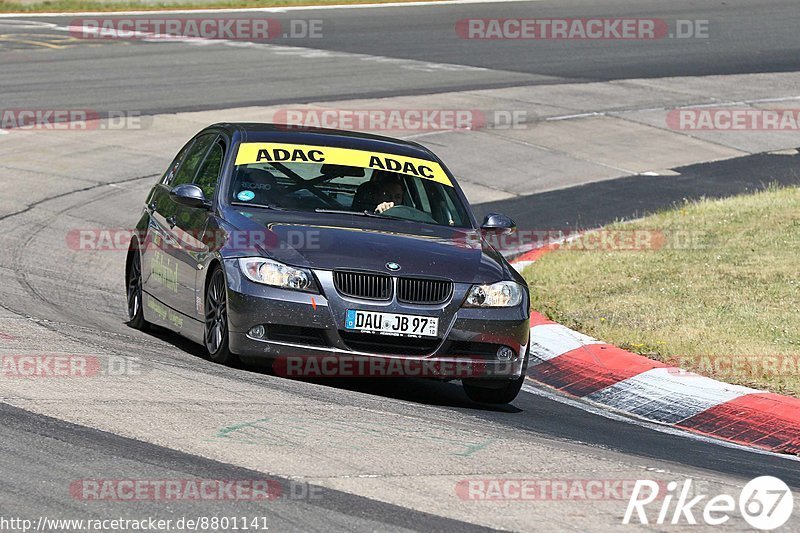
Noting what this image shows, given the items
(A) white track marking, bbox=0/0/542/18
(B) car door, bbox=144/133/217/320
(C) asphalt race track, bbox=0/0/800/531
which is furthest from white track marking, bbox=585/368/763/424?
(A) white track marking, bbox=0/0/542/18

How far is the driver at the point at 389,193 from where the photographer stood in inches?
Result: 386

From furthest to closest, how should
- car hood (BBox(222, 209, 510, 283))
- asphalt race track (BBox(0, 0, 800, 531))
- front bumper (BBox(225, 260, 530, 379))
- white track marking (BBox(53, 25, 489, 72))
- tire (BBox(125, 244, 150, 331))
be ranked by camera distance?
white track marking (BBox(53, 25, 489, 72)) → tire (BBox(125, 244, 150, 331)) → car hood (BBox(222, 209, 510, 283)) → front bumper (BBox(225, 260, 530, 379)) → asphalt race track (BBox(0, 0, 800, 531))

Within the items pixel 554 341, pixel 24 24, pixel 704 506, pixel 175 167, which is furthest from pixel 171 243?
pixel 24 24

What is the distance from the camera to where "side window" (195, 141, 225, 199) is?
9.98m

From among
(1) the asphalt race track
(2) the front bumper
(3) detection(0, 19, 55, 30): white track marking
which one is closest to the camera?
(1) the asphalt race track

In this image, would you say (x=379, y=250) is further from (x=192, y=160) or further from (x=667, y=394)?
(x=192, y=160)

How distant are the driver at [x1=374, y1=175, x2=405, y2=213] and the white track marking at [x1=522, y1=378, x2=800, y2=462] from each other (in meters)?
1.50

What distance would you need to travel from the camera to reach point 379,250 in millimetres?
8781

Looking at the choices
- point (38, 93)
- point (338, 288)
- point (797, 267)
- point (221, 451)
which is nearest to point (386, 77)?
point (38, 93)

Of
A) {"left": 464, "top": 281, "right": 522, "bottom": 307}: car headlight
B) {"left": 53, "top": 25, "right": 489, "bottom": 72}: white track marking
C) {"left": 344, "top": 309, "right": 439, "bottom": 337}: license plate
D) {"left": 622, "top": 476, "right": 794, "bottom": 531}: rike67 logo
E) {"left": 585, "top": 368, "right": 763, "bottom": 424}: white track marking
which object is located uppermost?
{"left": 464, "top": 281, "right": 522, "bottom": 307}: car headlight

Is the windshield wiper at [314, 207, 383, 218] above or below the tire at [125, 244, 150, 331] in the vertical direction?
above

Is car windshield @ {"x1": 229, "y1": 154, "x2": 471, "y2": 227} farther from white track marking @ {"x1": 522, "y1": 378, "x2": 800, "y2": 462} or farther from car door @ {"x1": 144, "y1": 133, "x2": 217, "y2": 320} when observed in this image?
white track marking @ {"x1": 522, "y1": 378, "x2": 800, "y2": 462}

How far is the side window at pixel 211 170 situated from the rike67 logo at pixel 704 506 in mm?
4435

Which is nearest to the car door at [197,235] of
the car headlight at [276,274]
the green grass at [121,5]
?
the car headlight at [276,274]
